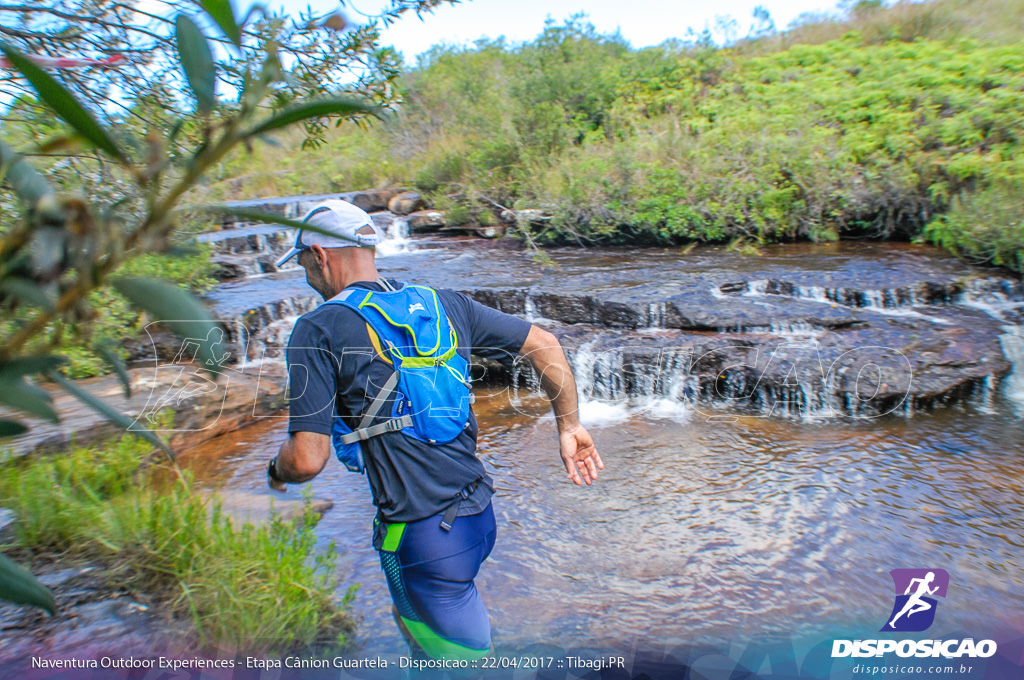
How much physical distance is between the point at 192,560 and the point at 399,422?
1.33m

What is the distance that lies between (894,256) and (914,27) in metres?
10.5

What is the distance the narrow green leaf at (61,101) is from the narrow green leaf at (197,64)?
0.31ft

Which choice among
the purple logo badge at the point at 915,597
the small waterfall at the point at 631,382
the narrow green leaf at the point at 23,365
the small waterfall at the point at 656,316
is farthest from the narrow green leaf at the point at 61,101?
the small waterfall at the point at 656,316

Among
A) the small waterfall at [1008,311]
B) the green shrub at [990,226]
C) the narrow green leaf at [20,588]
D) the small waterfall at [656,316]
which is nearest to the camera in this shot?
the narrow green leaf at [20,588]

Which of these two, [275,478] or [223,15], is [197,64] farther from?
[275,478]

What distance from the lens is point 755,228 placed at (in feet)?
38.5

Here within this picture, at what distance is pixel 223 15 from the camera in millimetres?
630

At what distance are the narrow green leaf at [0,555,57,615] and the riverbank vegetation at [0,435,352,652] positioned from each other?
1948mm

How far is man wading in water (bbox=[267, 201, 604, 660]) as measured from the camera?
2.15 metres

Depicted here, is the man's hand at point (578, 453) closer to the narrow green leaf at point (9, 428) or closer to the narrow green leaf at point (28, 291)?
the narrow green leaf at point (9, 428)

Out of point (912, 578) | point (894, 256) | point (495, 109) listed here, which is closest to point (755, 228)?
point (894, 256)

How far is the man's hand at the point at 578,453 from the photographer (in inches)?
102

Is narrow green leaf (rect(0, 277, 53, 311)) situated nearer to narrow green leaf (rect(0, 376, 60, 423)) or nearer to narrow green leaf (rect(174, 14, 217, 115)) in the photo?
narrow green leaf (rect(0, 376, 60, 423))

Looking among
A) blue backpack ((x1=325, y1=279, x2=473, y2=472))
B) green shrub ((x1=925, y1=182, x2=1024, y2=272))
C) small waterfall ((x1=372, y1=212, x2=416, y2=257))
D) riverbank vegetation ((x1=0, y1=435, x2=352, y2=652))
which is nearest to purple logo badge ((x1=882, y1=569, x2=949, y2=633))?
blue backpack ((x1=325, y1=279, x2=473, y2=472))
